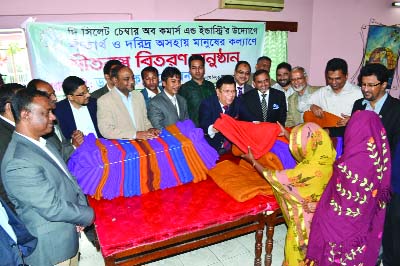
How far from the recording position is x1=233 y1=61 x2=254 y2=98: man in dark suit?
13.2 ft

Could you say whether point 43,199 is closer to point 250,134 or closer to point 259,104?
point 250,134

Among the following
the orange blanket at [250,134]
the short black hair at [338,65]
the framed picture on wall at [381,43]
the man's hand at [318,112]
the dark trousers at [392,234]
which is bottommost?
the dark trousers at [392,234]

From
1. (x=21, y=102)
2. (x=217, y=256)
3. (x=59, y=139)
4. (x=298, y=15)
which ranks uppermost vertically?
(x=298, y=15)

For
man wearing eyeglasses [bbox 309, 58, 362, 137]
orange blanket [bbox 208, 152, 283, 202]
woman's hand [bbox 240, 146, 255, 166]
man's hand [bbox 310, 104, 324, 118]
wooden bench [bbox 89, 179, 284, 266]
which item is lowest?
wooden bench [bbox 89, 179, 284, 266]

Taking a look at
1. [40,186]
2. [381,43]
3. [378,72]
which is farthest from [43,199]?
[381,43]

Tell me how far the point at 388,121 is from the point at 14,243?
2914 millimetres

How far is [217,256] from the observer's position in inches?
121

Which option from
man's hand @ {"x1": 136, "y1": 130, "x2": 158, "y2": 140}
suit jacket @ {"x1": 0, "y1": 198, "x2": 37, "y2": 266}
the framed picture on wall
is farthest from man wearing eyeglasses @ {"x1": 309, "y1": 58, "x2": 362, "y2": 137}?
the framed picture on wall

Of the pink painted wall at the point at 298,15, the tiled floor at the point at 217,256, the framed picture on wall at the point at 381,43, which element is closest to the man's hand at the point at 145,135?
the tiled floor at the point at 217,256

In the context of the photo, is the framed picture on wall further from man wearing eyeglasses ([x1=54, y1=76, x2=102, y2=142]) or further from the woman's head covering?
man wearing eyeglasses ([x1=54, y1=76, x2=102, y2=142])

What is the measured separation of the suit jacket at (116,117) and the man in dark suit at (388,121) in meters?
2.26

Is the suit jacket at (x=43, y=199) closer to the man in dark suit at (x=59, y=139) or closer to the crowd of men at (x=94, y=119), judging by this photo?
the crowd of men at (x=94, y=119)

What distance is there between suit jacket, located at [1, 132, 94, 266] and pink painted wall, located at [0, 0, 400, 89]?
11.2 feet

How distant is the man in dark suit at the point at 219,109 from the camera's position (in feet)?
10.1
